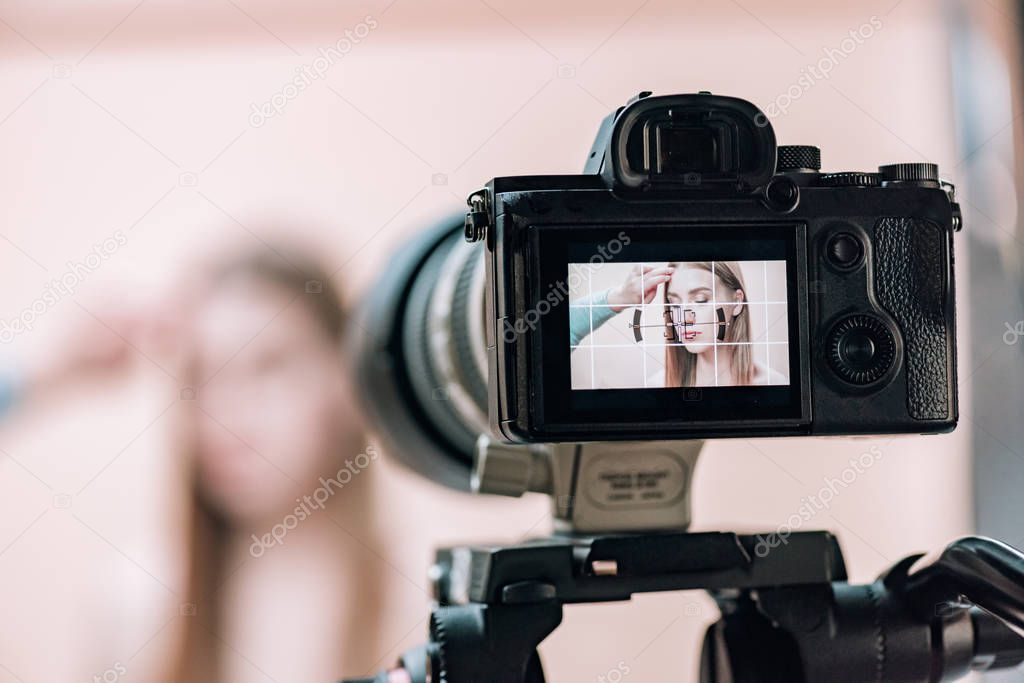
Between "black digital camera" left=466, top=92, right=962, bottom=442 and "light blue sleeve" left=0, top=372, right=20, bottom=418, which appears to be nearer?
"black digital camera" left=466, top=92, right=962, bottom=442

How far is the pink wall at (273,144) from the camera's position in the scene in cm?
133

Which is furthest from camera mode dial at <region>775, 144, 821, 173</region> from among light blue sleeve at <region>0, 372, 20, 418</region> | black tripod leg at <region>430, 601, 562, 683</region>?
light blue sleeve at <region>0, 372, 20, 418</region>

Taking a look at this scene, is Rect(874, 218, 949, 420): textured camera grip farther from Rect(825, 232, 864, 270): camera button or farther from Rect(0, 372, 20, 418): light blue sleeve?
Rect(0, 372, 20, 418): light blue sleeve

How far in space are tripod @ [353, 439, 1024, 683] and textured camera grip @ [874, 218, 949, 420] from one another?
3.0 inches

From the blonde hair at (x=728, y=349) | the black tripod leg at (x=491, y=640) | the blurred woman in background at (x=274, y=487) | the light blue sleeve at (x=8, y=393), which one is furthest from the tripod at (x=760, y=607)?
the light blue sleeve at (x=8, y=393)

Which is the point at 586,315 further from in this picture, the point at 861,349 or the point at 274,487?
the point at 274,487

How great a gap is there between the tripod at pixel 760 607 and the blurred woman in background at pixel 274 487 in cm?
77

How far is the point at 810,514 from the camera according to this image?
146 centimetres

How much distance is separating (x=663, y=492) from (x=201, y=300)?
899mm

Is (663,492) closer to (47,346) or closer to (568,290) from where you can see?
(568,290)

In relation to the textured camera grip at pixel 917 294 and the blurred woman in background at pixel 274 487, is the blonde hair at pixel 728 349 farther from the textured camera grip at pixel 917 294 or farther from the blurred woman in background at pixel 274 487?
the blurred woman in background at pixel 274 487

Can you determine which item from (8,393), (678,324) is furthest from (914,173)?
(8,393)

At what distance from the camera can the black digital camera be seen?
0.43 meters

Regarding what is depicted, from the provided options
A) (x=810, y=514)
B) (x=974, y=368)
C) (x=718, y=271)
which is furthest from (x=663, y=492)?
(x=810, y=514)
